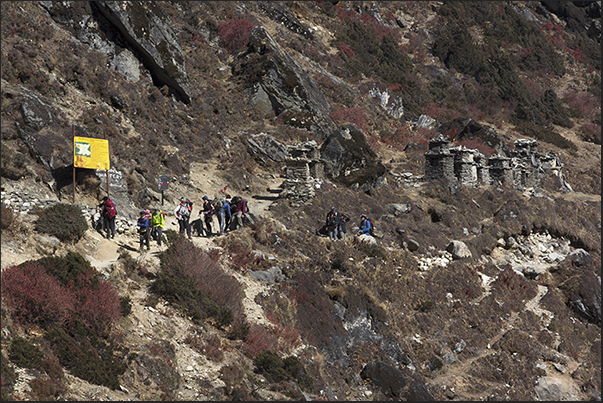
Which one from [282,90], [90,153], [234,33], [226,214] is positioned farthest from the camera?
[234,33]

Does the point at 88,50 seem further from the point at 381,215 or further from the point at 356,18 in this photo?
the point at 356,18

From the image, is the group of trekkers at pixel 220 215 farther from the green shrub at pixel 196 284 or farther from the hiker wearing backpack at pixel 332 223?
the hiker wearing backpack at pixel 332 223

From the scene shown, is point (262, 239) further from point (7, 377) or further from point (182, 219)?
point (7, 377)

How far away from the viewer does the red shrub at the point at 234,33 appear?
1660 inches

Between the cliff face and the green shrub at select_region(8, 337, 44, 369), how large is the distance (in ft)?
0.17

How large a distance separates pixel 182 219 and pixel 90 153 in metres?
3.85

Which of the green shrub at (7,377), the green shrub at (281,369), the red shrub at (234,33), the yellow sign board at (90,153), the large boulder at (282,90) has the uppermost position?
the red shrub at (234,33)

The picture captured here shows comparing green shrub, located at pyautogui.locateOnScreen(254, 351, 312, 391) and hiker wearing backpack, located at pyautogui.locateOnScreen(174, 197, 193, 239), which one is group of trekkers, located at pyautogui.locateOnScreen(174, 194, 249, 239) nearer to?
hiker wearing backpack, located at pyautogui.locateOnScreen(174, 197, 193, 239)

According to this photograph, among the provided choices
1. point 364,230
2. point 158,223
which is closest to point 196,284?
point 158,223

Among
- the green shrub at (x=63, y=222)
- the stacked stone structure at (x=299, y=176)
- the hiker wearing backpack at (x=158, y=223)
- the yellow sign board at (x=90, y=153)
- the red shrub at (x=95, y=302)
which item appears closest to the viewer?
the red shrub at (x=95, y=302)

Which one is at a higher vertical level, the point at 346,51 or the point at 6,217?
the point at 346,51

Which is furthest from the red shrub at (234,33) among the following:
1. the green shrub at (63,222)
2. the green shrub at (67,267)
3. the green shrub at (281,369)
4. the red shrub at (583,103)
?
the red shrub at (583,103)

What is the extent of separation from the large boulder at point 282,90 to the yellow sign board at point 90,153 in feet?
61.9

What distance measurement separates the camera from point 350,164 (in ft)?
96.2
